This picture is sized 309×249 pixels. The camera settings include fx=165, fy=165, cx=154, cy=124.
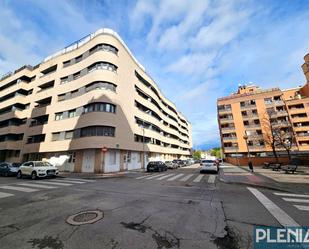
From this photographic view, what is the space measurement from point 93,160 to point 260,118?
44727 millimetres

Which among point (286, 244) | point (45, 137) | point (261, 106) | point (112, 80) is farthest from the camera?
point (261, 106)

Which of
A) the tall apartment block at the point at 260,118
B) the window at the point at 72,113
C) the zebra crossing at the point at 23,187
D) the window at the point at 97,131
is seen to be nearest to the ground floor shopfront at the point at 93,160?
the window at the point at 97,131

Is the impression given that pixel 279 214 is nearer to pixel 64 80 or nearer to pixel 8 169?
pixel 8 169

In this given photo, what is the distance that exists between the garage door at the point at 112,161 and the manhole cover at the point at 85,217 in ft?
52.7

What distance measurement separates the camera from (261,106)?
46656mm

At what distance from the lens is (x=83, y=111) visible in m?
22.8

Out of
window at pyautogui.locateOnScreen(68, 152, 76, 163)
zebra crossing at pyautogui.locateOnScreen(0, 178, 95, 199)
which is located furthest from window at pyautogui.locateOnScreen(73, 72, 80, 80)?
zebra crossing at pyautogui.locateOnScreen(0, 178, 95, 199)

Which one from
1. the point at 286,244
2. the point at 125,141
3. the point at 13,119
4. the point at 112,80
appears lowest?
the point at 286,244

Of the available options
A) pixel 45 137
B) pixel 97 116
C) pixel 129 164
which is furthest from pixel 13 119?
pixel 129 164

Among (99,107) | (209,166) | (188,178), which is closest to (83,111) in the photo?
(99,107)

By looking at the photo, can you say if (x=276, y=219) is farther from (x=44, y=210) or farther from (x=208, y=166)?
(x=208, y=166)

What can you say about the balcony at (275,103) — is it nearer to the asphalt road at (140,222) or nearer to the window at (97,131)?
the window at (97,131)

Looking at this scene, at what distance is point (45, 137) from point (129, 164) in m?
13.8

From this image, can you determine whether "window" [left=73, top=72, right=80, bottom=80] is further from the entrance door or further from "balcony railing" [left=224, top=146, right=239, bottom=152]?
"balcony railing" [left=224, top=146, right=239, bottom=152]
